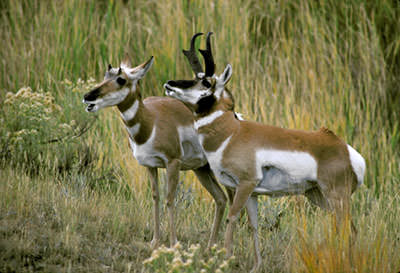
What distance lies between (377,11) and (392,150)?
2.53 meters

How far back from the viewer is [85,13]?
1002cm

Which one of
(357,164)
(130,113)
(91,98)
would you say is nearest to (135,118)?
(130,113)

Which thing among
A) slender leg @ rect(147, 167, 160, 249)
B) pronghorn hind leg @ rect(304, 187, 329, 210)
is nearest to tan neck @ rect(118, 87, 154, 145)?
slender leg @ rect(147, 167, 160, 249)

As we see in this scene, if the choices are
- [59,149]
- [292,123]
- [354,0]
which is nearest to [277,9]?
[354,0]

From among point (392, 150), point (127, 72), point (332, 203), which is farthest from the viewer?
point (392, 150)

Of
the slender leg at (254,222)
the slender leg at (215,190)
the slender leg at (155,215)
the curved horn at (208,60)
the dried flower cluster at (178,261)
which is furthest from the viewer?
the slender leg at (215,190)

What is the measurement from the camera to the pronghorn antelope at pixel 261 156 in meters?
4.30

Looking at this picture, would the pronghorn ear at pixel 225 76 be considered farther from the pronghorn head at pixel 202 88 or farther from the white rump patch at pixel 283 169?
the white rump patch at pixel 283 169

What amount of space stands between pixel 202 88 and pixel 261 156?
0.75 meters

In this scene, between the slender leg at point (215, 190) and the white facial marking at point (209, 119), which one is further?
the slender leg at point (215, 190)

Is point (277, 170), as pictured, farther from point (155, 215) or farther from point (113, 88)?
point (113, 88)

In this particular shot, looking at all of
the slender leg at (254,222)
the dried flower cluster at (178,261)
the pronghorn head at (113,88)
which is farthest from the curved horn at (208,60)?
the dried flower cluster at (178,261)

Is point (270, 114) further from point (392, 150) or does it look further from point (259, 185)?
point (259, 185)

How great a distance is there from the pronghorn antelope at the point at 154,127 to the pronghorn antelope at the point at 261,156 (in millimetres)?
506
